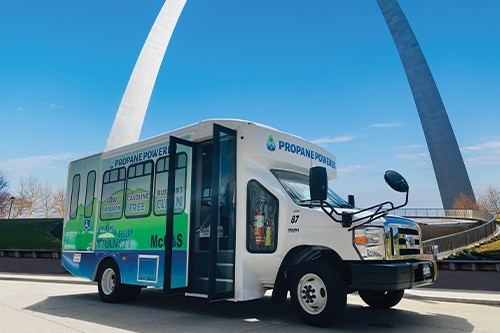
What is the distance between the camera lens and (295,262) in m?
6.11

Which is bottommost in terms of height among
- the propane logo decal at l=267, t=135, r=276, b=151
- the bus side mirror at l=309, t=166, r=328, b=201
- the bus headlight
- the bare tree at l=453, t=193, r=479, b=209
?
the bus headlight

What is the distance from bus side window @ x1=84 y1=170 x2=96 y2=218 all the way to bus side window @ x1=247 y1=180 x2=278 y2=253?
461 cm

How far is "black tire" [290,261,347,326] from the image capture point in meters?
5.46

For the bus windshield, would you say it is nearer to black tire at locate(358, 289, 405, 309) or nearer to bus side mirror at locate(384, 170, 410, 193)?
bus side mirror at locate(384, 170, 410, 193)

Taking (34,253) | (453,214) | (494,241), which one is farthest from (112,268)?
(453,214)

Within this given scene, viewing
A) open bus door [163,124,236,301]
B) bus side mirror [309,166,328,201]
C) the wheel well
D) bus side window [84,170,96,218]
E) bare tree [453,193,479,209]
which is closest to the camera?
bus side mirror [309,166,328,201]

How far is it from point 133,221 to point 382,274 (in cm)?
490

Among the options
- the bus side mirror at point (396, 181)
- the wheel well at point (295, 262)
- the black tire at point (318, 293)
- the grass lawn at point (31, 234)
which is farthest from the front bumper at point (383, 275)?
the grass lawn at point (31, 234)

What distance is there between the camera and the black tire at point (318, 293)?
215 inches

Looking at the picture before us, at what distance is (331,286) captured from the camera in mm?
5465

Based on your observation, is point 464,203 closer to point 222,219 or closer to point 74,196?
point 74,196

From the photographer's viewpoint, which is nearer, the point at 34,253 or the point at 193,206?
the point at 193,206

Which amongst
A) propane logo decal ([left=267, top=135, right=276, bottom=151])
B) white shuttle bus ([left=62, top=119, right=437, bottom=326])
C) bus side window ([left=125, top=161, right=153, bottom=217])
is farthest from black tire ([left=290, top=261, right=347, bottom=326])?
bus side window ([left=125, top=161, right=153, bottom=217])

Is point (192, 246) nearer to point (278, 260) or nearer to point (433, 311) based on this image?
point (278, 260)
